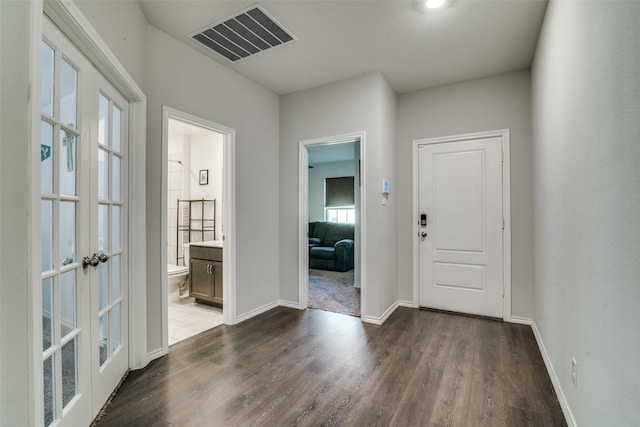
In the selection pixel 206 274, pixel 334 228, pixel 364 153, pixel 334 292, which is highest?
pixel 364 153

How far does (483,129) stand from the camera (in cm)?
328

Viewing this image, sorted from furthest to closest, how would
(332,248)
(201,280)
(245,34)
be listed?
(332,248) → (201,280) → (245,34)

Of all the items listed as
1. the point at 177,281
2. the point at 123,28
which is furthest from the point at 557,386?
the point at 177,281

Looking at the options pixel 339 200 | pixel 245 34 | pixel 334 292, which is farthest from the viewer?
pixel 339 200

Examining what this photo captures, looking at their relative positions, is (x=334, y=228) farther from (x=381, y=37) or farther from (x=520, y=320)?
(x=381, y=37)

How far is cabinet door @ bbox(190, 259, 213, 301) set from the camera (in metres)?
3.59

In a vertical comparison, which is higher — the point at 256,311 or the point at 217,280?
the point at 217,280

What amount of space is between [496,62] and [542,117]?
2.90 feet

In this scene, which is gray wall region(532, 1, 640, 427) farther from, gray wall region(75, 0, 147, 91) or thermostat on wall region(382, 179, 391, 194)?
gray wall region(75, 0, 147, 91)

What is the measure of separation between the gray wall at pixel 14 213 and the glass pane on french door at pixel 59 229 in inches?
9.3

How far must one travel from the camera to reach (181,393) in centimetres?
190

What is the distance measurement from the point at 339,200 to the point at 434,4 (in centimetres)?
562

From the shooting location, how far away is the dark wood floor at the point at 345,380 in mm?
1689

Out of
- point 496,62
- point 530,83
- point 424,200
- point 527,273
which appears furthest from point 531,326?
point 496,62
